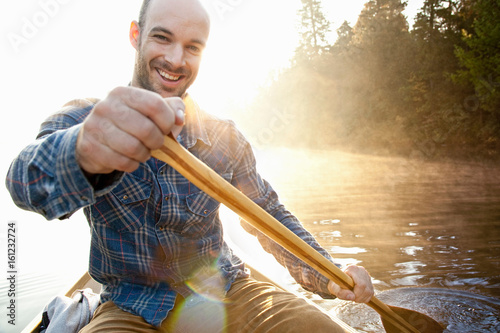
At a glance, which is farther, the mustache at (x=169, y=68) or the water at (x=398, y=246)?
the water at (x=398, y=246)

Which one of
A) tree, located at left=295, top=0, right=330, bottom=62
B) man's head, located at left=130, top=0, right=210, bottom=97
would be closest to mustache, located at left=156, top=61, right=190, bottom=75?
man's head, located at left=130, top=0, right=210, bottom=97

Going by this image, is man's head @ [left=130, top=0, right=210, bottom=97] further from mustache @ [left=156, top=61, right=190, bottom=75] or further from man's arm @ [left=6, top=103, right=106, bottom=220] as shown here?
man's arm @ [left=6, top=103, right=106, bottom=220]

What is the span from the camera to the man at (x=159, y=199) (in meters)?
0.81

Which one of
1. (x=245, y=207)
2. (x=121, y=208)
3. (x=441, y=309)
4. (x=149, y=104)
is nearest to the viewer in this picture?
(x=149, y=104)

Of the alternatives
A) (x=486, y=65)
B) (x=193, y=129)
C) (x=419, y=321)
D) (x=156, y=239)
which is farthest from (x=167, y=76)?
(x=486, y=65)

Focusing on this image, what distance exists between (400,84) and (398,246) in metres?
16.7

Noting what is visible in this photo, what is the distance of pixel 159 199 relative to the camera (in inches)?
51.8

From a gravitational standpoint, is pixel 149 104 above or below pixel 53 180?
above

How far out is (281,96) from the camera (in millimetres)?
31688

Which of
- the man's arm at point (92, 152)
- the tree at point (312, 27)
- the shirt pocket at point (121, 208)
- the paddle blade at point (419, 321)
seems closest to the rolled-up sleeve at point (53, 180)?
the man's arm at point (92, 152)

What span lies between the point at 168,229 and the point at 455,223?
4685mm

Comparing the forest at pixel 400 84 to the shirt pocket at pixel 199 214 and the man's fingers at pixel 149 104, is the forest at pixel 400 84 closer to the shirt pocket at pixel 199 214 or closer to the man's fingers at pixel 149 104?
the shirt pocket at pixel 199 214

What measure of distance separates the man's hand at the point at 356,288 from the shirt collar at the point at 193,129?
2.62ft

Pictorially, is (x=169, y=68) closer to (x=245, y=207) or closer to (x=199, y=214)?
(x=199, y=214)
